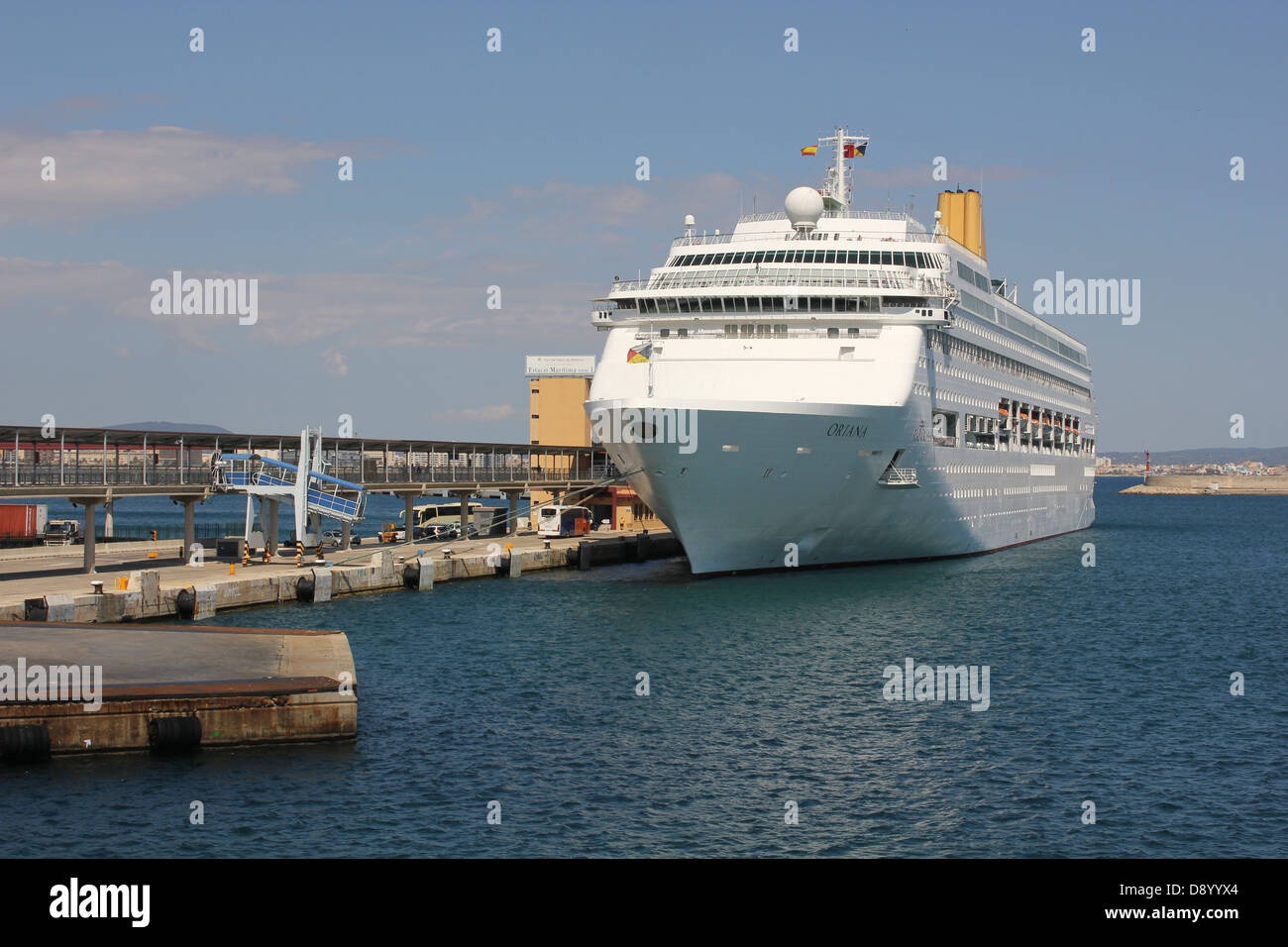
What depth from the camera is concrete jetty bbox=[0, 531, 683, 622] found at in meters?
37.3

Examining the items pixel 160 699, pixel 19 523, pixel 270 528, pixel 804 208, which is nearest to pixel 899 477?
pixel 804 208

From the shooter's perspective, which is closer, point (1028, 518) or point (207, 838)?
point (207, 838)

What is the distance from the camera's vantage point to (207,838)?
18906mm

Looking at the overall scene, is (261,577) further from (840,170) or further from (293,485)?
(840,170)

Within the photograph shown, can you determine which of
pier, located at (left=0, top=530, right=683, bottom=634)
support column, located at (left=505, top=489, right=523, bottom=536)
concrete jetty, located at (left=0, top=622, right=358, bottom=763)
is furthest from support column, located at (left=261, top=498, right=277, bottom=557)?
concrete jetty, located at (left=0, top=622, right=358, bottom=763)

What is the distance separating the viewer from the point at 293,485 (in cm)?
5197

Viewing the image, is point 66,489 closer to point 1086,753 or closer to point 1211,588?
point 1086,753

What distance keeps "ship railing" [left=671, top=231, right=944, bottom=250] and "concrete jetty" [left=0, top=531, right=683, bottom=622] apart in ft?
52.1

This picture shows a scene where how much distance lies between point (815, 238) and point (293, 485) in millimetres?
25216

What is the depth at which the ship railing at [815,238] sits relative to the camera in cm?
5419

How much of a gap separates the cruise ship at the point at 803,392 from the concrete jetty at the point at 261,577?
32.5 ft

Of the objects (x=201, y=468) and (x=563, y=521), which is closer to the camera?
(x=201, y=468)
